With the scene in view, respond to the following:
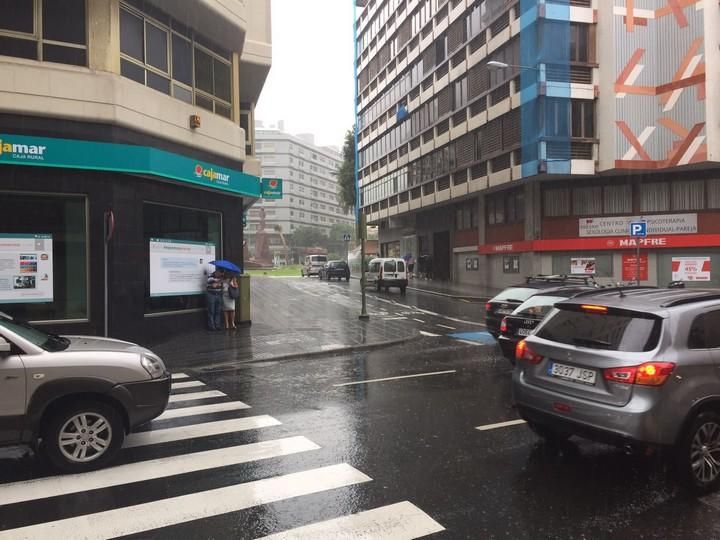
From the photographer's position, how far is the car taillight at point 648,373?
410cm

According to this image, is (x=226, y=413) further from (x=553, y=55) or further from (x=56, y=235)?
(x=553, y=55)

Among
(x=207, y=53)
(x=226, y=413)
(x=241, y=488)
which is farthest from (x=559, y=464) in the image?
(x=207, y=53)

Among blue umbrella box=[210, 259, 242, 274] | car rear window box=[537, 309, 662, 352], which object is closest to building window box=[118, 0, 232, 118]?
blue umbrella box=[210, 259, 242, 274]

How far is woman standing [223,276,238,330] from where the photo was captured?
14.4 meters

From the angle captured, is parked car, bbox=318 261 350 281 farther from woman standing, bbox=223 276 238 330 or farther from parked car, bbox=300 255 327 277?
woman standing, bbox=223 276 238 330

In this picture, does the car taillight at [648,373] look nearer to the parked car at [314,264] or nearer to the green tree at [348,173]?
the parked car at [314,264]

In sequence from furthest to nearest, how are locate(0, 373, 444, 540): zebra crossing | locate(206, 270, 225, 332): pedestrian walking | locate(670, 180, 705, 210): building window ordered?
1. locate(670, 180, 705, 210): building window
2. locate(206, 270, 225, 332): pedestrian walking
3. locate(0, 373, 444, 540): zebra crossing

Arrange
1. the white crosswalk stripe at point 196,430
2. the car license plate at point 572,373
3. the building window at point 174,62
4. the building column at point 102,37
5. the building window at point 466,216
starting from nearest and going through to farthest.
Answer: the car license plate at point 572,373 < the white crosswalk stripe at point 196,430 < the building column at point 102,37 < the building window at point 174,62 < the building window at point 466,216

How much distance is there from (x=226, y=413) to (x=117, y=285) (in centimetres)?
623

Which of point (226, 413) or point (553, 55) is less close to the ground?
point (553, 55)

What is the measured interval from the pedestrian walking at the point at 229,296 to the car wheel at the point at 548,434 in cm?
1050

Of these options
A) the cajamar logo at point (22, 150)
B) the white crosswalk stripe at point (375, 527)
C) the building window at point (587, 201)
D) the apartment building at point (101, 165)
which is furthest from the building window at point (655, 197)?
the white crosswalk stripe at point (375, 527)

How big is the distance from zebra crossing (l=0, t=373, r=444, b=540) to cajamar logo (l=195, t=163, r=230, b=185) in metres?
8.78

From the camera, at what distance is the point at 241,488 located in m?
4.33
